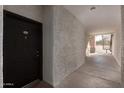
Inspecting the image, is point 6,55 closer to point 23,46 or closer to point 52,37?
point 23,46

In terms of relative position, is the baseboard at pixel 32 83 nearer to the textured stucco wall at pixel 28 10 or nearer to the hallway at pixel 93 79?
the hallway at pixel 93 79

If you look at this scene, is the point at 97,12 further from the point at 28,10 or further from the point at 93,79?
the point at 28,10

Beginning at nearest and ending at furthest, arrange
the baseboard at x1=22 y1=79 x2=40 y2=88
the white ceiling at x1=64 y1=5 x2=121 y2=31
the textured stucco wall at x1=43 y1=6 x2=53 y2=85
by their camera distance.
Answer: the baseboard at x1=22 y1=79 x2=40 y2=88
the textured stucco wall at x1=43 y1=6 x2=53 y2=85
the white ceiling at x1=64 y1=5 x2=121 y2=31

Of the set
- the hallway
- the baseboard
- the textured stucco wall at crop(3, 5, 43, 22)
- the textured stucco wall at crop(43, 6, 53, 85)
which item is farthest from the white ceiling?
the baseboard

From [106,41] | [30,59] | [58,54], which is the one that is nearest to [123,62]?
[58,54]

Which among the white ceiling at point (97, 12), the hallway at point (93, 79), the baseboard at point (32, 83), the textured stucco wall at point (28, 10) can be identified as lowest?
the hallway at point (93, 79)

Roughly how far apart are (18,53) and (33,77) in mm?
889

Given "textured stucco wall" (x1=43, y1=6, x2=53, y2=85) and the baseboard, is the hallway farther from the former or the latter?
the baseboard

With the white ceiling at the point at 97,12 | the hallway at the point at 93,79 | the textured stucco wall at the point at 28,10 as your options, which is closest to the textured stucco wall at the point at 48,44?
the textured stucco wall at the point at 28,10

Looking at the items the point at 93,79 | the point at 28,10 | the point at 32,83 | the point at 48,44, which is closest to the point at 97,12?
the point at 48,44

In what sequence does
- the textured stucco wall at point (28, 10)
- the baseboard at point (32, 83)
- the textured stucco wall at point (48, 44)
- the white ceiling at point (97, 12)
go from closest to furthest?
1. the textured stucco wall at point (28, 10)
2. the baseboard at point (32, 83)
3. the textured stucco wall at point (48, 44)
4. the white ceiling at point (97, 12)

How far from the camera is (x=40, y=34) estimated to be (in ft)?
9.54

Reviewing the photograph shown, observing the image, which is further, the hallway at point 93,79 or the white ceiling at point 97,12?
the white ceiling at point 97,12

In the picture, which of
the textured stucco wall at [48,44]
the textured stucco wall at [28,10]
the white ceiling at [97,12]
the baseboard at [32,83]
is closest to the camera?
the textured stucco wall at [28,10]
